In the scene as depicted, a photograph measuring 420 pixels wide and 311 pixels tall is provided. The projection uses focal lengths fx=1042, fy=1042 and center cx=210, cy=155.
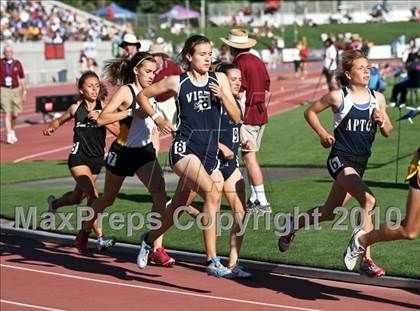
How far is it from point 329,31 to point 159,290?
46.1m

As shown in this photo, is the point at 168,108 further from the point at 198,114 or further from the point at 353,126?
the point at 353,126

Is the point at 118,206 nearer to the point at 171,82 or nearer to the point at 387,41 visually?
the point at 171,82

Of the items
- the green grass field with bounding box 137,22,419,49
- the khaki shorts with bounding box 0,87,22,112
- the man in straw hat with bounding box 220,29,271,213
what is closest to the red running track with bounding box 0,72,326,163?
the khaki shorts with bounding box 0,87,22,112

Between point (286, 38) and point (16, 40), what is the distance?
21.6 meters

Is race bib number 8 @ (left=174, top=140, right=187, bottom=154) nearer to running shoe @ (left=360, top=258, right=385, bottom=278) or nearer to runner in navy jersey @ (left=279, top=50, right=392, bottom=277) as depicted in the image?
runner in navy jersey @ (left=279, top=50, right=392, bottom=277)

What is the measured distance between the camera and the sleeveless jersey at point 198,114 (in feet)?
30.7

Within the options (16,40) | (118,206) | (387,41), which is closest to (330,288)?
(118,206)

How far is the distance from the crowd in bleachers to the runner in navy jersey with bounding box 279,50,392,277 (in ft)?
138

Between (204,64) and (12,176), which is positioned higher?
(204,64)

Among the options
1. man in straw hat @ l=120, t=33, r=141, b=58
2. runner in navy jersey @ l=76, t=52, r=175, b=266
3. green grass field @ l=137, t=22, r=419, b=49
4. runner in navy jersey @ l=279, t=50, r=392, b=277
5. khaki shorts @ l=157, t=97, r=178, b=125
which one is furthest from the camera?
green grass field @ l=137, t=22, r=419, b=49

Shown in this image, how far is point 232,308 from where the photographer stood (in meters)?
9.12

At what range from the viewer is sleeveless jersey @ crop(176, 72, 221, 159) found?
9.34m

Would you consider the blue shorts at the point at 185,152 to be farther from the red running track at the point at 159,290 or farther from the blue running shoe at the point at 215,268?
the red running track at the point at 159,290

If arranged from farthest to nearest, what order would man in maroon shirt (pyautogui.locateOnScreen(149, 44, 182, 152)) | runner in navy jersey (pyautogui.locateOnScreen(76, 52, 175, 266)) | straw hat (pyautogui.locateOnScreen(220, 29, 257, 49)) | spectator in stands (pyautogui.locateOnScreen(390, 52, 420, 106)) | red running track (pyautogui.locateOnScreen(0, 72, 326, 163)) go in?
spectator in stands (pyautogui.locateOnScreen(390, 52, 420, 106))
red running track (pyautogui.locateOnScreen(0, 72, 326, 163))
man in maroon shirt (pyautogui.locateOnScreen(149, 44, 182, 152))
straw hat (pyautogui.locateOnScreen(220, 29, 257, 49))
runner in navy jersey (pyautogui.locateOnScreen(76, 52, 175, 266))
